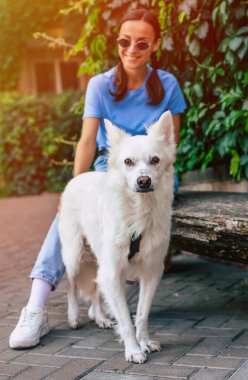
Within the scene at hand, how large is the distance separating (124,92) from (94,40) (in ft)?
5.48

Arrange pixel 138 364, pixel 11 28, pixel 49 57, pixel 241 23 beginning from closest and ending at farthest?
pixel 138 364 < pixel 241 23 < pixel 11 28 < pixel 49 57

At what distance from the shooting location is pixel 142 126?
4.57 meters

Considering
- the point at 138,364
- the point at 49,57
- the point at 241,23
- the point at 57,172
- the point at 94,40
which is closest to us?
the point at 138,364

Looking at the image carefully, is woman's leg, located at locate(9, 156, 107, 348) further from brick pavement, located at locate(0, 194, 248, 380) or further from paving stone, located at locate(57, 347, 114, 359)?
paving stone, located at locate(57, 347, 114, 359)

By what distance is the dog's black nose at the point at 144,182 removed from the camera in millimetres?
3401

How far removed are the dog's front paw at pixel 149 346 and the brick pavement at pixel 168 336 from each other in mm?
49

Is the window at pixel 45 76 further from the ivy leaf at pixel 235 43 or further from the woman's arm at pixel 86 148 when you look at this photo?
the woman's arm at pixel 86 148

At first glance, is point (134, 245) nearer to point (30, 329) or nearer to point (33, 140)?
point (30, 329)

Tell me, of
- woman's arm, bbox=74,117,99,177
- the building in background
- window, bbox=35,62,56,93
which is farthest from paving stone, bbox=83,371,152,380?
window, bbox=35,62,56,93

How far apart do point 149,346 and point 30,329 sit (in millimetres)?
755

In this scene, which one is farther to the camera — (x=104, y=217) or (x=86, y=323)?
(x=86, y=323)

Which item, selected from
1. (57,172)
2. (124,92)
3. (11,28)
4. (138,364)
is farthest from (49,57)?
(138,364)

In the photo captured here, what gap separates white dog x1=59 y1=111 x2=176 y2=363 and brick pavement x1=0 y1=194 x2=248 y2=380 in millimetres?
200

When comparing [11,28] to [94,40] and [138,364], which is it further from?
[138,364]
